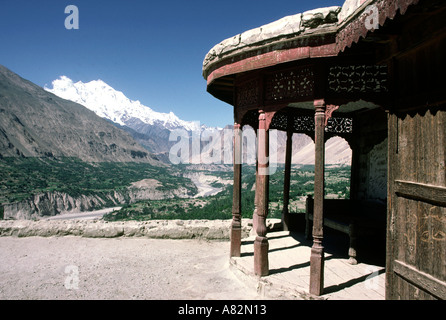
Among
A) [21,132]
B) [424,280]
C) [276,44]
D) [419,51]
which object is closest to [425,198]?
[424,280]

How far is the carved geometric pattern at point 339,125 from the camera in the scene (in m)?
7.25

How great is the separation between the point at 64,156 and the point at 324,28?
95.9 metres

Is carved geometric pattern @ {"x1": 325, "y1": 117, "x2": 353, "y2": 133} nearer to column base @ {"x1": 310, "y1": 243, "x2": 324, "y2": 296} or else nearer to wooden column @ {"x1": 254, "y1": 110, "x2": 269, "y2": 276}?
wooden column @ {"x1": 254, "y1": 110, "x2": 269, "y2": 276}

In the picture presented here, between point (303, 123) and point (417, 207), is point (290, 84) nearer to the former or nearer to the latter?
point (417, 207)

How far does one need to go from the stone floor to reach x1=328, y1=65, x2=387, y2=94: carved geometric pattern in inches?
104

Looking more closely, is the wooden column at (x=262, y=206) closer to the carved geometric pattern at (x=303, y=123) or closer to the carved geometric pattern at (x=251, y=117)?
the carved geometric pattern at (x=251, y=117)

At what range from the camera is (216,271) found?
5.37 m

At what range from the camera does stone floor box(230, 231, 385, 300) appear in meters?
4.00

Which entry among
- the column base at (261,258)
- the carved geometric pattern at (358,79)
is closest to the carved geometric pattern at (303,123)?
the carved geometric pattern at (358,79)

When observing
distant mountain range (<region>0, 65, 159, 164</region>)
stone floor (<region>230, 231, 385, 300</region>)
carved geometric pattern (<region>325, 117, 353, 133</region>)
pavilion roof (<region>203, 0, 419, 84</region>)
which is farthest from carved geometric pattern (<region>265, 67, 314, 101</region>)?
distant mountain range (<region>0, 65, 159, 164</region>)

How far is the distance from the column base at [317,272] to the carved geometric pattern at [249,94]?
2407 millimetres

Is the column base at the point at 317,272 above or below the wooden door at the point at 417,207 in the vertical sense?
below

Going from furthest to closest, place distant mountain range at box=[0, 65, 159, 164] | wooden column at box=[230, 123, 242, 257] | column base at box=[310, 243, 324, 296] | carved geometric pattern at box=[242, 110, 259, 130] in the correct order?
distant mountain range at box=[0, 65, 159, 164] → carved geometric pattern at box=[242, 110, 259, 130] → wooden column at box=[230, 123, 242, 257] → column base at box=[310, 243, 324, 296]

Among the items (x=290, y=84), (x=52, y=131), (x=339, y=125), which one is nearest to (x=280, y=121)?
(x=339, y=125)
